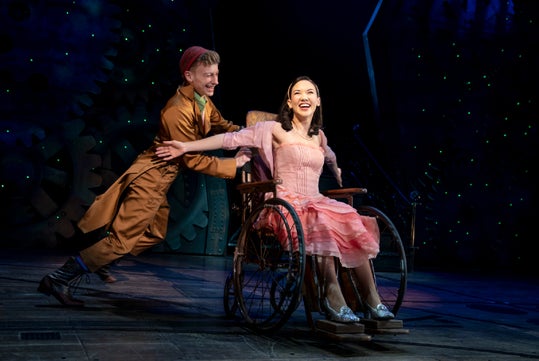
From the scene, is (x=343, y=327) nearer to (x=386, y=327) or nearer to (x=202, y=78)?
(x=386, y=327)

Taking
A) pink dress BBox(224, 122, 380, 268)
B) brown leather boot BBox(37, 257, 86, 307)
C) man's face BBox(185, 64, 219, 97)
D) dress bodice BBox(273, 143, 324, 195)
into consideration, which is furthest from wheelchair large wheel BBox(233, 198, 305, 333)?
brown leather boot BBox(37, 257, 86, 307)

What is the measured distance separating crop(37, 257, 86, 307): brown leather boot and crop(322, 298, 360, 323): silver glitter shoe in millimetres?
1357

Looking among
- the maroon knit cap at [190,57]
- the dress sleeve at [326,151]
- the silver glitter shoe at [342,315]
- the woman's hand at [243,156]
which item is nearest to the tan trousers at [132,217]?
the woman's hand at [243,156]

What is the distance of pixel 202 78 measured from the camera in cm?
312

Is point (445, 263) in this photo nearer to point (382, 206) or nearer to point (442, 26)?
point (382, 206)

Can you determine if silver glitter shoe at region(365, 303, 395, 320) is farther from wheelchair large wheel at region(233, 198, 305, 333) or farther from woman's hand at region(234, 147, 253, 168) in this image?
woman's hand at region(234, 147, 253, 168)

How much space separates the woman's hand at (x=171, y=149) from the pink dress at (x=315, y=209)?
24 cm

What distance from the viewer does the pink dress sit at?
260 centimetres

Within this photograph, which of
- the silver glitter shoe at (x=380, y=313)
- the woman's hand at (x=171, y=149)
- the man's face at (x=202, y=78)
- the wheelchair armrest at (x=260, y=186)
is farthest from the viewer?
the man's face at (x=202, y=78)

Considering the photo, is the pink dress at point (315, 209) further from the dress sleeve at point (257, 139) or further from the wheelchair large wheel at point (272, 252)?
the wheelchair large wheel at point (272, 252)

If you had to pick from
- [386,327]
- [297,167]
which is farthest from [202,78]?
[386,327]

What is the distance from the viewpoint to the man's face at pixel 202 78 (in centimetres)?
312

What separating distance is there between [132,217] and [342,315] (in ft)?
4.00

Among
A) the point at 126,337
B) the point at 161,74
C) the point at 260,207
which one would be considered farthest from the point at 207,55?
the point at 161,74
